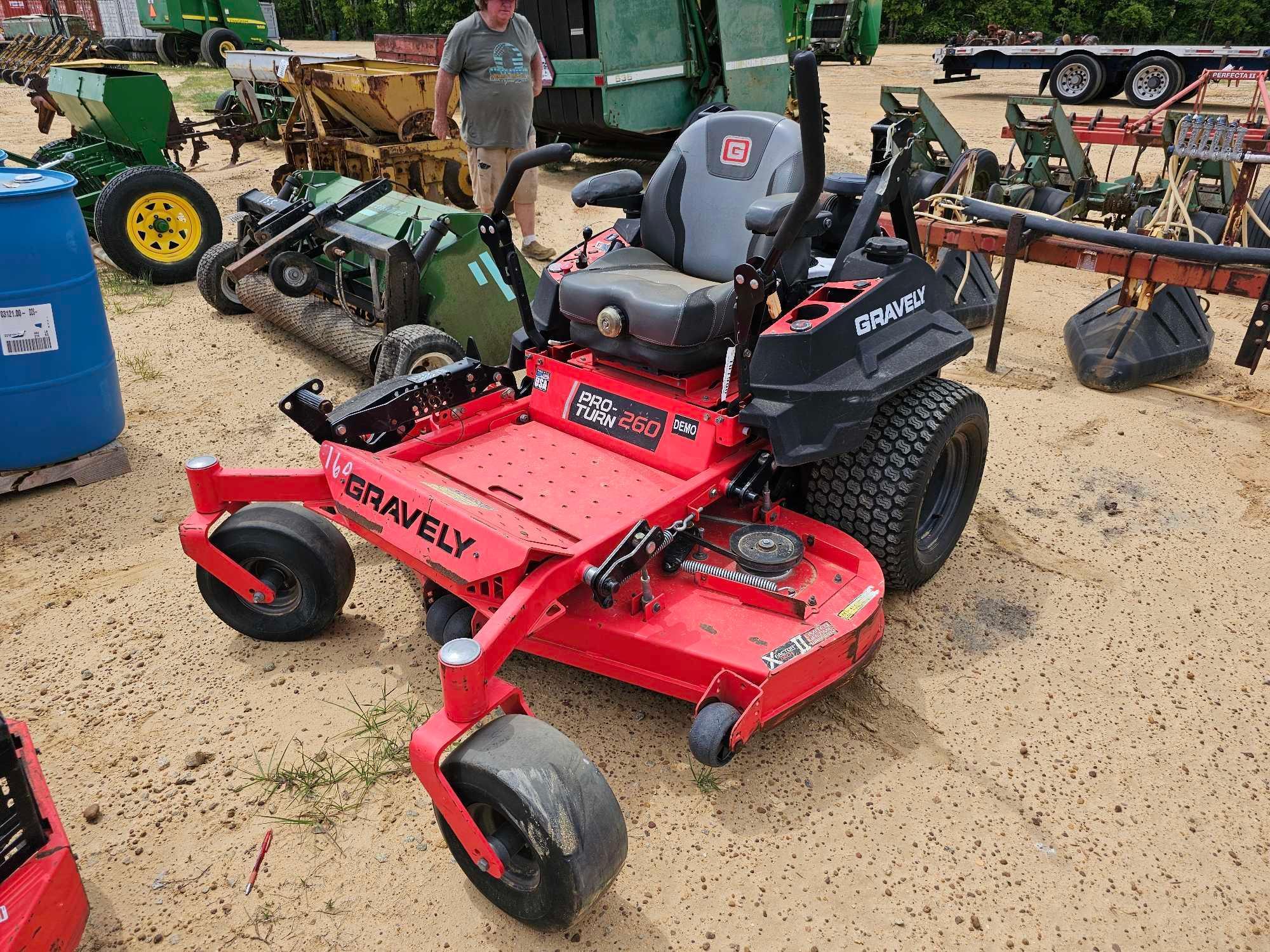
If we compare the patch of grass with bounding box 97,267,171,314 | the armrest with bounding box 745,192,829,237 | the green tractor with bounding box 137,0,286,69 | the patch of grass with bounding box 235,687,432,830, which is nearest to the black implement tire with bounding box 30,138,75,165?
the patch of grass with bounding box 97,267,171,314

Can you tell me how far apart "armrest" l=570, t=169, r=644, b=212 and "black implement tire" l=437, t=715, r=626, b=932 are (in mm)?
2241

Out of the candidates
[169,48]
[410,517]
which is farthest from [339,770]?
[169,48]

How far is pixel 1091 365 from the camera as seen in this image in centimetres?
496

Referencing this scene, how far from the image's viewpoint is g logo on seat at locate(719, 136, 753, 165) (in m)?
3.40

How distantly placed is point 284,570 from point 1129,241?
403cm

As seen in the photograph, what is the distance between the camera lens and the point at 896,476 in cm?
289

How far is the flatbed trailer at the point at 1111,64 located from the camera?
46.6 feet

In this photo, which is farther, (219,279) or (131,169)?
(131,169)

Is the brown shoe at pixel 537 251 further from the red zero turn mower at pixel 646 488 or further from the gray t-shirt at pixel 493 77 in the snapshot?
the red zero turn mower at pixel 646 488

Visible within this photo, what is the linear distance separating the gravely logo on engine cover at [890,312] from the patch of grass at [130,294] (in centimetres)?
521

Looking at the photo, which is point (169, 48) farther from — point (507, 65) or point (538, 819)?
point (538, 819)

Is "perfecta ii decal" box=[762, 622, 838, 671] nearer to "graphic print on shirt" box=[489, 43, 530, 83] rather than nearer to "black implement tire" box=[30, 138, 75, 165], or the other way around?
"graphic print on shirt" box=[489, 43, 530, 83]

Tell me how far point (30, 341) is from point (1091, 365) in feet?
16.7

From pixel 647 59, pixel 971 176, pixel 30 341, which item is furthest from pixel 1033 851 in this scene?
pixel 647 59
